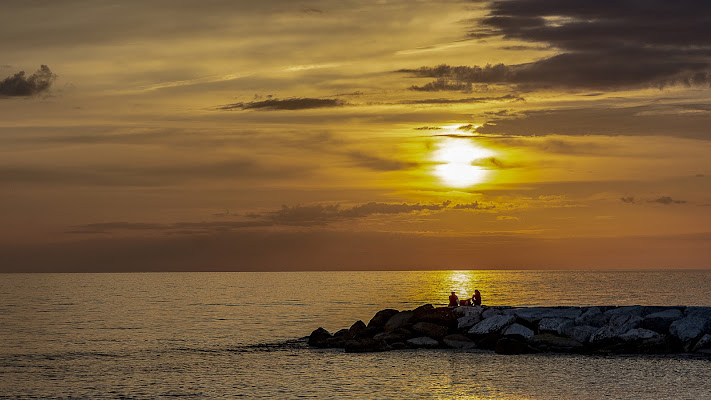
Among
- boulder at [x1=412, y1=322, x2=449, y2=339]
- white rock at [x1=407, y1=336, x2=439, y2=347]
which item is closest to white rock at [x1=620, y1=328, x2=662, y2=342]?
boulder at [x1=412, y1=322, x2=449, y2=339]

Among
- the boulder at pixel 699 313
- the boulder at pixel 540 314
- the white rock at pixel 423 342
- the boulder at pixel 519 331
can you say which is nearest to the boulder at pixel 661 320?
the boulder at pixel 699 313

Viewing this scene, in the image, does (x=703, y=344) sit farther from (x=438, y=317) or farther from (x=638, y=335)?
(x=438, y=317)

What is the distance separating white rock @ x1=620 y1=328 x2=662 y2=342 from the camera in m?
49.0

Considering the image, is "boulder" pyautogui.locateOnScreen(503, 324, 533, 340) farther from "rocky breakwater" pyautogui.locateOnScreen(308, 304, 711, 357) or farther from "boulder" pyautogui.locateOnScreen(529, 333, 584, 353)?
"boulder" pyautogui.locateOnScreen(529, 333, 584, 353)

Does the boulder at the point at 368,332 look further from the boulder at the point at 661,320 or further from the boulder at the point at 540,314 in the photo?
the boulder at the point at 661,320

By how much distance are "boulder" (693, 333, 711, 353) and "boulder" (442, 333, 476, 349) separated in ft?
44.4

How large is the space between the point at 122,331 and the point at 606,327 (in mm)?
41986

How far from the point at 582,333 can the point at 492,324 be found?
582 cm

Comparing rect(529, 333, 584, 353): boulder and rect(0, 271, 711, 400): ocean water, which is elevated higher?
rect(529, 333, 584, 353): boulder

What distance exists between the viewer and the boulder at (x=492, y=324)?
174 feet

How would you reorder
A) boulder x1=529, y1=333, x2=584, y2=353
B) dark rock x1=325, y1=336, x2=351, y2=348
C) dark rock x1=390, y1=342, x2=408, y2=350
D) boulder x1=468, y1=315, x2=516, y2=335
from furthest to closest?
dark rock x1=325, y1=336, x2=351, y2=348 → dark rock x1=390, y1=342, x2=408, y2=350 → boulder x1=468, y1=315, x2=516, y2=335 → boulder x1=529, y1=333, x2=584, y2=353

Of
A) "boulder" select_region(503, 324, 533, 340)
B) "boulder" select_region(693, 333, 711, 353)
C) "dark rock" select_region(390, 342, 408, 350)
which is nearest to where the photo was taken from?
"boulder" select_region(693, 333, 711, 353)

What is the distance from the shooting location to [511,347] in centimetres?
4956

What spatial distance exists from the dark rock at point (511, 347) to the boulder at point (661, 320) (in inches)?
311
